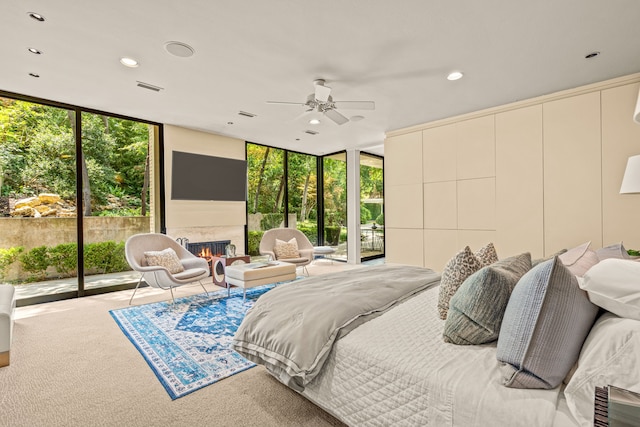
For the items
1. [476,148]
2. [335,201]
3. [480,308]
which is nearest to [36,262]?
[480,308]

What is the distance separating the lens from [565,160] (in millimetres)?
3746

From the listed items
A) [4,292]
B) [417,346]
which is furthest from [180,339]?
[417,346]

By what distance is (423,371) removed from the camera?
1.17 m

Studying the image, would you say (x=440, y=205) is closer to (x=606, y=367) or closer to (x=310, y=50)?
(x=310, y=50)

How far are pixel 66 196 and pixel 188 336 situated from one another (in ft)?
10.1

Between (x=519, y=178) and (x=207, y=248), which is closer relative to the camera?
(x=519, y=178)

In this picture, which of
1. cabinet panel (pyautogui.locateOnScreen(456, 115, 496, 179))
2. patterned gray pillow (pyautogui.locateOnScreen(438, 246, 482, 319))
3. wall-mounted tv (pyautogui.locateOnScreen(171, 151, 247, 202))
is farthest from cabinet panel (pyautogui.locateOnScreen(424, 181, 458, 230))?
wall-mounted tv (pyautogui.locateOnScreen(171, 151, 247, 202))

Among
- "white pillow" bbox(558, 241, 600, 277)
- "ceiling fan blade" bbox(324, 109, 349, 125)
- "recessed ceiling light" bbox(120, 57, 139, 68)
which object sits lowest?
"white pillow" bbox(558, 241, 600, 277)

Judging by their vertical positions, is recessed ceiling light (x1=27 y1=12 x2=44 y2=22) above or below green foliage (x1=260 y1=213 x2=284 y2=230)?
above

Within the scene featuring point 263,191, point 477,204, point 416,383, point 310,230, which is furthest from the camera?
point 310,230

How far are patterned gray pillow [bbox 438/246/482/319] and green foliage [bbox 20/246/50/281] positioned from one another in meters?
5.03

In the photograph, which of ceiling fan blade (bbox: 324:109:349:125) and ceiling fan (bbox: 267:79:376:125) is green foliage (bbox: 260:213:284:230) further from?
ceiling fan (bbox: 267:79:376:125)

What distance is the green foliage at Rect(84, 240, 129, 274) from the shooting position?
443cm

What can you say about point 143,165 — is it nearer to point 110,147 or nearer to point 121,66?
point 110,147
